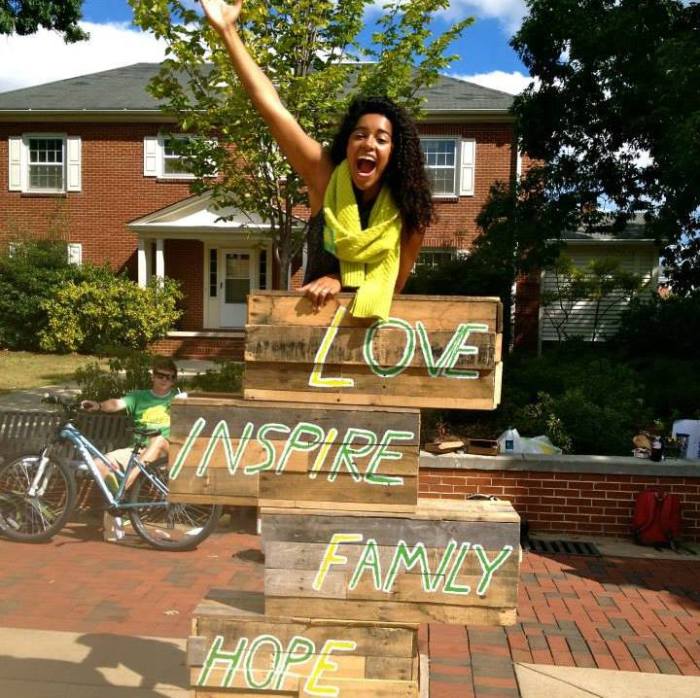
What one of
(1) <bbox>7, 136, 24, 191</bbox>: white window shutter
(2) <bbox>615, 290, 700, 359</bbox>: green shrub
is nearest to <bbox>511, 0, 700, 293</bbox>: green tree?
(2) <bbox>615, 290, 700, 359</bbox>: green shrub

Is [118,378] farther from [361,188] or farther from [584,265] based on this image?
[584,265]

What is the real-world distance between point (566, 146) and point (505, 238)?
80.5 inches

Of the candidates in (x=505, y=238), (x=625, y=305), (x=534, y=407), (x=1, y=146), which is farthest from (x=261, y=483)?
(x=1, y=146)

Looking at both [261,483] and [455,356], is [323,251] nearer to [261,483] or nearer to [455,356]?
[455,356]

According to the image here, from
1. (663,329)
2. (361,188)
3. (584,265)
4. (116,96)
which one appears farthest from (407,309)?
(116,96)

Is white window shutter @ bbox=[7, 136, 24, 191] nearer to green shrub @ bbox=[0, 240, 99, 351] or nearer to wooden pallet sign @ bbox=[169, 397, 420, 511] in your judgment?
green shrub @ bbox=[0, 240, 99, 351]

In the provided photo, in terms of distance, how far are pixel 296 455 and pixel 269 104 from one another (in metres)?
1.23

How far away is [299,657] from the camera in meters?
2.67

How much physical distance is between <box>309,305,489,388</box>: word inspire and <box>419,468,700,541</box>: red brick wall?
4.41m

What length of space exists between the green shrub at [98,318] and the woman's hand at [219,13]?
1535 centimetres

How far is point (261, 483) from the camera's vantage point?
262 cm

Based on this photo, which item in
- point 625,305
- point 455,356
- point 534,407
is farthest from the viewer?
point 625,305

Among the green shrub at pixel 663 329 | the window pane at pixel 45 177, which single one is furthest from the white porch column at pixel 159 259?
the green shrub at pixel 663 329

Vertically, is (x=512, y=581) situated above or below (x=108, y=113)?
below
